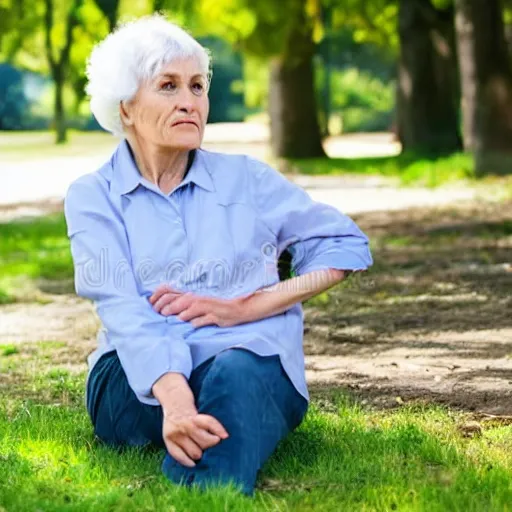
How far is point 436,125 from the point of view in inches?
1068

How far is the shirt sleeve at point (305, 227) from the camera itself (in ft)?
16.1

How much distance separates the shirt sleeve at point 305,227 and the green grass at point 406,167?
1535 centimetres

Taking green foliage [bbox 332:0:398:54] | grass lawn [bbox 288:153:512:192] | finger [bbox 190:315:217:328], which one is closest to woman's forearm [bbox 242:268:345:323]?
finger [bbox 190:315:217:328]

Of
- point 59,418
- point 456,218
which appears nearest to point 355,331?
point 59,418

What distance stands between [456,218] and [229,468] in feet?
36.8

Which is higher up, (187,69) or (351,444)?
(187,69)

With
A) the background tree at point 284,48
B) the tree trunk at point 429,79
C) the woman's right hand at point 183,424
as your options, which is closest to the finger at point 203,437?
the woman's right hand at point 183,424

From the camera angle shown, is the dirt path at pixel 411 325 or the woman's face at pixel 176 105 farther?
the dirt path at pixel 411 325

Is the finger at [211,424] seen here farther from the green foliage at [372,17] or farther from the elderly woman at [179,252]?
the green foliage at [372,17]

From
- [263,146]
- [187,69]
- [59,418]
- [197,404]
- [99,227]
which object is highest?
[187,69]

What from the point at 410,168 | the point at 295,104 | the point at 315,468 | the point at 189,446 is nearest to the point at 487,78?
the point at 410,168

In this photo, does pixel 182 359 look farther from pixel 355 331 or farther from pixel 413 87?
pixel 413 87

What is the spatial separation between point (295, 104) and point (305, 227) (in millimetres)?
23979

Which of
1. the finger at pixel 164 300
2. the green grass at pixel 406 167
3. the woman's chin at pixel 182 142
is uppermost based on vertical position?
the woman's chin at pixel 182 142
